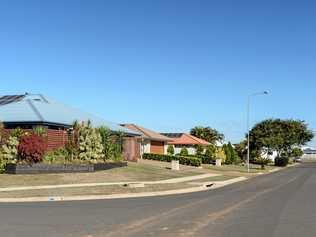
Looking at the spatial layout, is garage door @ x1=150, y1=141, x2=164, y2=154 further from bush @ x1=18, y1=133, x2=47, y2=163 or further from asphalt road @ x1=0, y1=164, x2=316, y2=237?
asphalt road @ x1=0, y1=164, x2=316, y2=237

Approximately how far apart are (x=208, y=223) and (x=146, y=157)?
5102 centimetres

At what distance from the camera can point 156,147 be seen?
78125mm

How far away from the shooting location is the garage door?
76850mm

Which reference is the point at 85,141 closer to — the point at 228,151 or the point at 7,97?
the point at 7,97

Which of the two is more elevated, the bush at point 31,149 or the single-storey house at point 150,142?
the single-storey house at point 150,142

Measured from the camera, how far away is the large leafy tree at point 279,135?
96688mm

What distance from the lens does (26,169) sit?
112 ft

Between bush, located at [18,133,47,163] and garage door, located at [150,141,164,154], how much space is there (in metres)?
41.2

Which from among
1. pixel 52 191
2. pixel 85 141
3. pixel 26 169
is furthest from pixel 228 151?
pixel 52 191

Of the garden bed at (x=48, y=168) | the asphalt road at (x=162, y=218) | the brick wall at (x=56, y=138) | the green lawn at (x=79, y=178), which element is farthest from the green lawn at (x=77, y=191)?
the brick wall at (x=56, y=138)

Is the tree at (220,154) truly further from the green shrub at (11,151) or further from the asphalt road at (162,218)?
the asphalt road at (162,218)

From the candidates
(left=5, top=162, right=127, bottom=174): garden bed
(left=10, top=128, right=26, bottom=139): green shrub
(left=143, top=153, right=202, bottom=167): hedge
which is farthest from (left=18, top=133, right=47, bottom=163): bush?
(left=143, top=153, right=202, bottom=167): hedge

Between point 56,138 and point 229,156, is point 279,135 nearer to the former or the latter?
point 229,156

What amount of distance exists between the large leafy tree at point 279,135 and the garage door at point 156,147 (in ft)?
71.8
